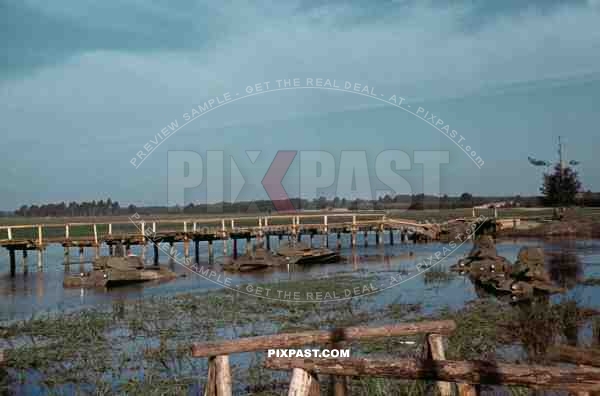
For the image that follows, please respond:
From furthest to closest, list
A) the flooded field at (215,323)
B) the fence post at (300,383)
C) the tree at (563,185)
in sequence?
the tree at (563,185), the flooded field at (215,323), the fence post at (300,383)

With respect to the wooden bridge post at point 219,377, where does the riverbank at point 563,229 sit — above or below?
below

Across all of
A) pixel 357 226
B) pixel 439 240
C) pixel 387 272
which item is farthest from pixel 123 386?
pixel 439 240

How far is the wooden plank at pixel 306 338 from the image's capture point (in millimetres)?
5645

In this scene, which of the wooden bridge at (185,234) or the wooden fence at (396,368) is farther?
the wooden bridge at (185,234)

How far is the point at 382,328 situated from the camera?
615cm

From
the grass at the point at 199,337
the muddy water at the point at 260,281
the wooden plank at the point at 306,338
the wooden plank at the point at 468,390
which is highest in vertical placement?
the wooden plank at the point at 306,338

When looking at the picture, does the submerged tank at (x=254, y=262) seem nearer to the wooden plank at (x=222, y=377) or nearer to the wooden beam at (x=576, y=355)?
the wooden plank at (x=222, y=377)

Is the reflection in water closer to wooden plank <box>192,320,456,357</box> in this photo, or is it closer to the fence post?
wooden plank <box>192,320,456,357</box>

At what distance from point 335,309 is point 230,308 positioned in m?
3.16

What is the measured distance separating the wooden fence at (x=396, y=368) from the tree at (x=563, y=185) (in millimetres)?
67844

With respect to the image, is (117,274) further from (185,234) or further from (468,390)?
(468,390)

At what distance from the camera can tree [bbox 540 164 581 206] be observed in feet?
224

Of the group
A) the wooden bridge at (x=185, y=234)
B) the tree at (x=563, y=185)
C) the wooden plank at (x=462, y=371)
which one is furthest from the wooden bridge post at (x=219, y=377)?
the tree at (x=563, y=185)

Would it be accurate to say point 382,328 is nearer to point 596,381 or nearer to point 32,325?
point 596,381
